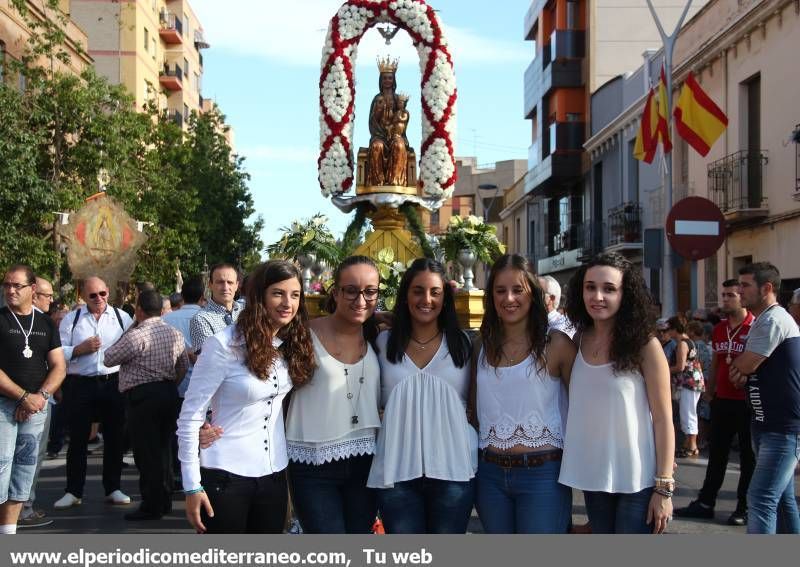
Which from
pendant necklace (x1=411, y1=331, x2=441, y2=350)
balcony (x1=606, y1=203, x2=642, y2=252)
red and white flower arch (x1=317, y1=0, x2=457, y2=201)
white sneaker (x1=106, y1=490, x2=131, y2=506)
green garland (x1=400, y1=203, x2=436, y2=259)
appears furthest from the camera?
balcony (x1=606, y1=203, x2=642, y2=252)

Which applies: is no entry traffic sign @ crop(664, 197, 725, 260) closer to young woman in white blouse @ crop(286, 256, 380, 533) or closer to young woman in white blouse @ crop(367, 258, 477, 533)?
young woman in white blouse @ crop(367, 258, 477, 533)

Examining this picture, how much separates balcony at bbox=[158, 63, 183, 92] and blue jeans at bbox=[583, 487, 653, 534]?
1941 inches

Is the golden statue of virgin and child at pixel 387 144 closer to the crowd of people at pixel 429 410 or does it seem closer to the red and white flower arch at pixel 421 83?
the red and white flower arch at pixel 421 83

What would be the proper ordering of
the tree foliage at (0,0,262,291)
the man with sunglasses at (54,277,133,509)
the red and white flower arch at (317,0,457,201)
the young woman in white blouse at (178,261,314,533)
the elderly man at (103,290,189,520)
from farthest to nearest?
the tree foliage at (0,0,262,291), the red and white flower arch at (317,0,457,201), the man with sunglasses at (54,277,133,509), the elderly man at (103,290,189,520), the young woman in white blouse at (178,261,314,533)

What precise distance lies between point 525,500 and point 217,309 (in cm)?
413

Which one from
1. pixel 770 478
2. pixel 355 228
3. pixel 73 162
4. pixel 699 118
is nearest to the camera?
pixel 770 478

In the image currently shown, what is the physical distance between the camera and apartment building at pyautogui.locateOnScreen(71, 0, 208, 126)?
43125mm

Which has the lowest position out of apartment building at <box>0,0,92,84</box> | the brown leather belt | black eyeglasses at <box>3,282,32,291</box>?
the brown leather belt

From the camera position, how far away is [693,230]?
10906 millimetres

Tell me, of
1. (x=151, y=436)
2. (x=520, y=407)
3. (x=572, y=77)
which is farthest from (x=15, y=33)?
(x=520, y=407)

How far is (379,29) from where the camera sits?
15.9 m

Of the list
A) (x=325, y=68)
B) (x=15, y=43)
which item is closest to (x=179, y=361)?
(x=325, y=68)


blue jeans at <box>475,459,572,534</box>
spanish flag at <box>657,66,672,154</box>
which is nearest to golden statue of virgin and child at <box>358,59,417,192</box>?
spanish flag at <box>657,66,672,154</box>

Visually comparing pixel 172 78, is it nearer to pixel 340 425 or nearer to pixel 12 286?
pixel 12 286
